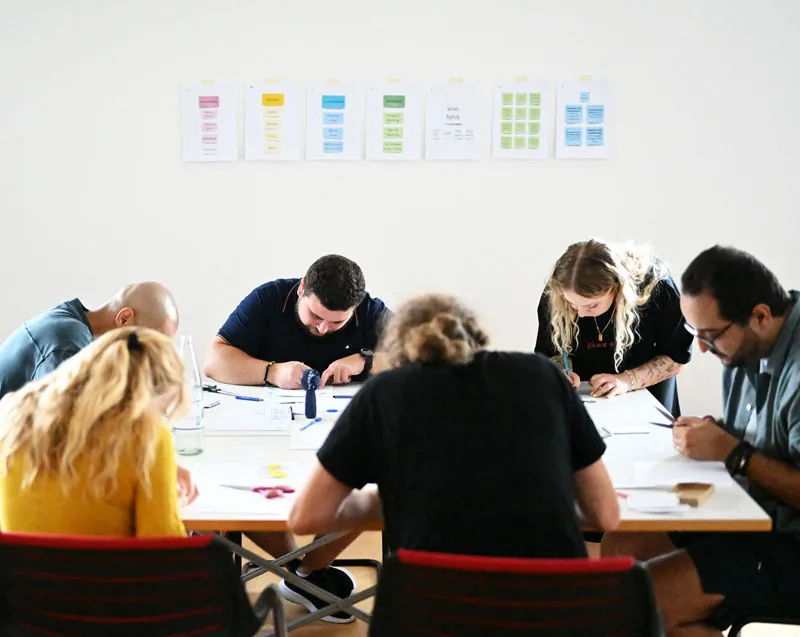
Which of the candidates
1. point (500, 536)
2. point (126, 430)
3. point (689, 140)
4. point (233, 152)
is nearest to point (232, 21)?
point (233, 152)

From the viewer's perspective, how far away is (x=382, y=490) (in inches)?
66.8

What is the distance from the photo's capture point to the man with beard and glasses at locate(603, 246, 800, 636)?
2035mm

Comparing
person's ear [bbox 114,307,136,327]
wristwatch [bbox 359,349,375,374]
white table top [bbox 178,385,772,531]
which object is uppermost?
person's ear [bbox 114,307,136,327]

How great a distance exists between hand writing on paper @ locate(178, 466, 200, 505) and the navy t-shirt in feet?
4.18

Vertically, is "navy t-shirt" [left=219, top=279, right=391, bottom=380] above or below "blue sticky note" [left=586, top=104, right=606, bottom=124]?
below

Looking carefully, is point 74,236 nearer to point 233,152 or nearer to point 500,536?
point 233,152

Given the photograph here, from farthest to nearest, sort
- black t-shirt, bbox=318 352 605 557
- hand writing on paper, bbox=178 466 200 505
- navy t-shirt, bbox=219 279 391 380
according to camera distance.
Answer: navy t-shirt, bbox=219 279 391 380, hand writing on paper, bbox=178 466 200 505, black t-shirt, bbox=318 352 605 557

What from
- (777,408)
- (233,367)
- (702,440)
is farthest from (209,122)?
(777,408)

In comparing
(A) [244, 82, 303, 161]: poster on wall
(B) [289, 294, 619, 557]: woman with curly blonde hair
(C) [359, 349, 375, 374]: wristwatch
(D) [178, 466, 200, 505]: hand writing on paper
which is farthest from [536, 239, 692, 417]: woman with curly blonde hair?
(A) [244, 82, 303, 161]: poster on wall

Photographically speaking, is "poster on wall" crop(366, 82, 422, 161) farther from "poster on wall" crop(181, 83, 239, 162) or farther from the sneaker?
the sneaker

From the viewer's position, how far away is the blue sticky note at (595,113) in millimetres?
4238

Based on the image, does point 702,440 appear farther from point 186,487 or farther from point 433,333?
point 186,487

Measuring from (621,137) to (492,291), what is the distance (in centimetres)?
100

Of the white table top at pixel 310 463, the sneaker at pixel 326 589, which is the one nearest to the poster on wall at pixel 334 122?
the white table top at pixel 310 463
